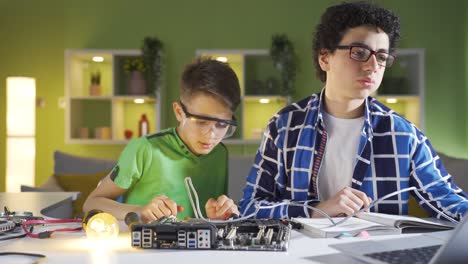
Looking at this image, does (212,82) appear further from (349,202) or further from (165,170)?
(349,202)

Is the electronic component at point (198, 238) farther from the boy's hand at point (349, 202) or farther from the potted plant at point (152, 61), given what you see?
the potted plant at point (152, 61)

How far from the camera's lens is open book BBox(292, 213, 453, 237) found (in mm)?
1244

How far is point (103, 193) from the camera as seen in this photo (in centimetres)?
187

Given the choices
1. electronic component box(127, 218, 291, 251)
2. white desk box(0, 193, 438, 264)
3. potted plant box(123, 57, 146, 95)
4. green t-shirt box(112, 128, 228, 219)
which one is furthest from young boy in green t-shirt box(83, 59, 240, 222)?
potted plant box(123, 57, 146, 95)

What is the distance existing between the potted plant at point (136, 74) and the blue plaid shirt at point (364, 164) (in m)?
3.68

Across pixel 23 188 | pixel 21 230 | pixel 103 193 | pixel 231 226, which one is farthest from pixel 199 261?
pixel 23 188

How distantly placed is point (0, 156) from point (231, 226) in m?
5.18

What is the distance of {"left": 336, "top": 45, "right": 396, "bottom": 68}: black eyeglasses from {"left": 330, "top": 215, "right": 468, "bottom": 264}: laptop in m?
0.57

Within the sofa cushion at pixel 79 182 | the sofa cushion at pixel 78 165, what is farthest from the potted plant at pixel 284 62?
the sofa cushion at pixel 79 182

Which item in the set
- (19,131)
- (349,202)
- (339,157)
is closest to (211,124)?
(339,157)

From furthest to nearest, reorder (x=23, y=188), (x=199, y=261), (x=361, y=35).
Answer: (x=23, y=188)
(x=361, y=35)
(x=199, y=261)

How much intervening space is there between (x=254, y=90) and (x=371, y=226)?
421 centimetres

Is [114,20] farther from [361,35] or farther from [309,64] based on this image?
[361,35]

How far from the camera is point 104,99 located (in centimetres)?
545
